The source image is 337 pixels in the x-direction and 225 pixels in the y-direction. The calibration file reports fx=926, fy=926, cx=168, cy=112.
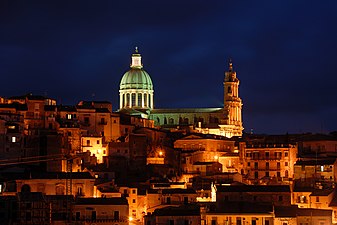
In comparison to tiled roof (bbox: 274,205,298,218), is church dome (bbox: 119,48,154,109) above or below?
above

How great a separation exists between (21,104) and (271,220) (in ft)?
96.9

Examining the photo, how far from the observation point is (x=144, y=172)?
249ft

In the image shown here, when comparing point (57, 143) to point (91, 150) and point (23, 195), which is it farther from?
point (23, 195)

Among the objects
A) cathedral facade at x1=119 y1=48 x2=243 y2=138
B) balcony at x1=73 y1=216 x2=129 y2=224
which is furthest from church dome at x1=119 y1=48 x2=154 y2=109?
balcony at x1=73 y1=216 x2=129 y2=224

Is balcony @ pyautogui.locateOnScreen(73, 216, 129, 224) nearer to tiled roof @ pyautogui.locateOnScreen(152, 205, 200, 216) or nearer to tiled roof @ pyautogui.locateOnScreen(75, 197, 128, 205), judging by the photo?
tiled roof @ pyautogui.locateOnScreen(75, 197, 128, 205)

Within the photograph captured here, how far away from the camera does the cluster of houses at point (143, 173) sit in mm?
58750

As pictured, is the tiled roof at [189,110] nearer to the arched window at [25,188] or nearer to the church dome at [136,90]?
the church dome at [136,90]

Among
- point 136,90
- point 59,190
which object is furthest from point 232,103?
point 59,190

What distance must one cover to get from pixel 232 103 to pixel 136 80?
461 inches

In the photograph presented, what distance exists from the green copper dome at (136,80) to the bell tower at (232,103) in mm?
9210

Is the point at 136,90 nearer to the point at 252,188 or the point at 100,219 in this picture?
the point at 252,188

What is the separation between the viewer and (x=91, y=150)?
7781 centimetres

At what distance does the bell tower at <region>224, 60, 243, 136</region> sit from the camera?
349ft

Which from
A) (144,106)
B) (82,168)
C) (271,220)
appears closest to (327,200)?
(271,220)
